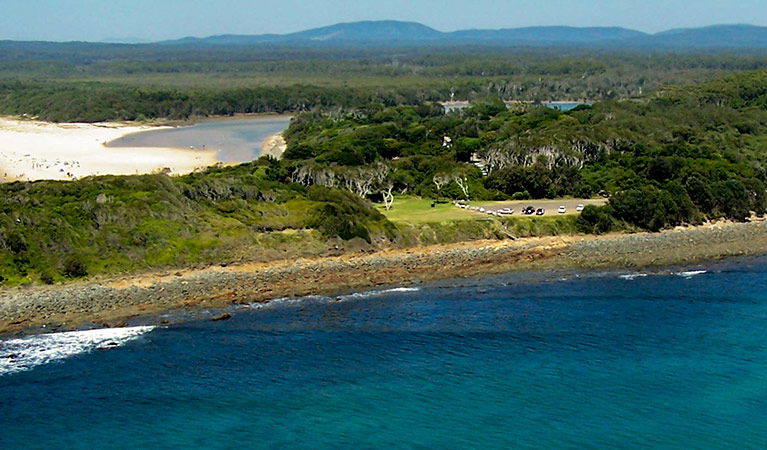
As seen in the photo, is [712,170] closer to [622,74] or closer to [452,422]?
[452,422]

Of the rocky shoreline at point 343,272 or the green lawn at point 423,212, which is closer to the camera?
the rocky shoreline at point 343,272

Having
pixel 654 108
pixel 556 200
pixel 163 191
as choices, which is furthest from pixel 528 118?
pixel 163 191

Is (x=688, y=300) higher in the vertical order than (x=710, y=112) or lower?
lower

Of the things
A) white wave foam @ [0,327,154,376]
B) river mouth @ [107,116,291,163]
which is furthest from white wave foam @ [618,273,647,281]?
river mouth @ [107,116,291,163]

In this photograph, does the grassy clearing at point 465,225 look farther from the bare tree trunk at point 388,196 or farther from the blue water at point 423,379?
the blue water at point 423,379

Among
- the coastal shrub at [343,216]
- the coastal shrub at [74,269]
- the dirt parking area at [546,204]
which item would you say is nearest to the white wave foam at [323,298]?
the coastal shrub at [343,216]

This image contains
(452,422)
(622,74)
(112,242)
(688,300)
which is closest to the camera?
(452,422)

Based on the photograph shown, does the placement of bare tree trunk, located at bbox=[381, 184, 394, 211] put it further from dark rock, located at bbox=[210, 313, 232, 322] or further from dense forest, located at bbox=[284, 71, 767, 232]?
dark rock, located at bbox=[210, 313, 232, 322]

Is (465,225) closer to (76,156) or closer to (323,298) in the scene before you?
(323,298)
